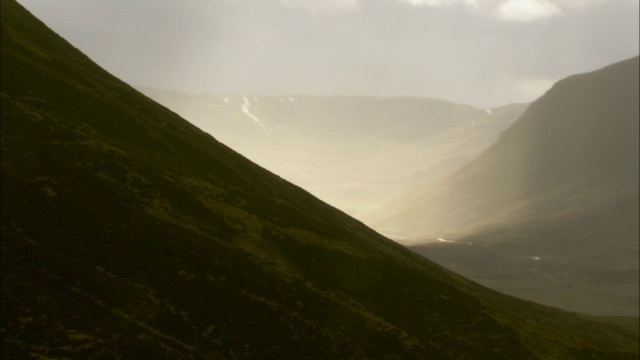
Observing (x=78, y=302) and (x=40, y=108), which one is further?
(x=40, y=108)

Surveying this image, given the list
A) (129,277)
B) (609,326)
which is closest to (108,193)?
(129,277)

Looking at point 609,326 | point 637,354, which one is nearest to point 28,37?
point 637,354

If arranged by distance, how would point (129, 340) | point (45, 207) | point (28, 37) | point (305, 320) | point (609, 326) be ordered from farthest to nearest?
1. point (609, 326)
2. point (28, 37)
3. point (305, 320)
4. point (45, 207)
5. point (129, 340)

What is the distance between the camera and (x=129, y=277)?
43.8 meters

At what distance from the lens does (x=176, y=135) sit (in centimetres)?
8156

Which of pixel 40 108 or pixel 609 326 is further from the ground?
pixel 609 326

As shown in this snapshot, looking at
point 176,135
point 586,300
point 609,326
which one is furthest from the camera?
point 586,300

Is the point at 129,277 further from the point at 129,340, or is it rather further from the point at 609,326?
the point at 609,326

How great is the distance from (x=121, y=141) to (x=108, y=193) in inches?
599

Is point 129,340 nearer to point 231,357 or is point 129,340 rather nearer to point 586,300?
point 231,357

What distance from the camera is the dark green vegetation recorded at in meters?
38.5

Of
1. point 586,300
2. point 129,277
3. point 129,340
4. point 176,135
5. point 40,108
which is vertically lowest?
point 129,340

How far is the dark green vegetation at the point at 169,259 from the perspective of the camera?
126 feet

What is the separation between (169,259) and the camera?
161 feet
